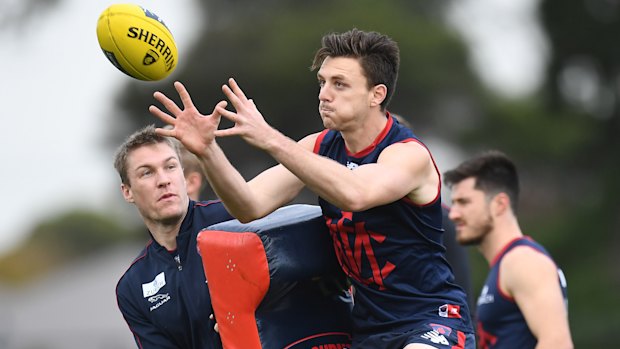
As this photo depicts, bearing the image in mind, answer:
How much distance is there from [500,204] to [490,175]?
9.5 inches

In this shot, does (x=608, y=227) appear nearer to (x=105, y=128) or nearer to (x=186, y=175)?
(x=105, y=128)

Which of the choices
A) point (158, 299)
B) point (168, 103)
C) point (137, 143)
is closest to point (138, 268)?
point (158, 299)

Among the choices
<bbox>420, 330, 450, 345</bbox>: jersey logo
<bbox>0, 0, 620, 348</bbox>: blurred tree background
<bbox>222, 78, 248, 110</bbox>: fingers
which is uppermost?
<bbox>0, 0, 620, 348</bbox>: blurred tree background

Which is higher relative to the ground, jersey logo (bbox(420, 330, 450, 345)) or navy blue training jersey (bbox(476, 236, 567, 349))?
navy blue training jersey (bbox(476, 236, 567, 349))

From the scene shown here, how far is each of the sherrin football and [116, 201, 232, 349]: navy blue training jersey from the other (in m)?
1.18

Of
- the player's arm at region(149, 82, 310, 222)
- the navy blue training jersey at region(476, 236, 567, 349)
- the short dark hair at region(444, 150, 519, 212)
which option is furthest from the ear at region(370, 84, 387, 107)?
the short dark hair at region(444, 150, 519, 212)

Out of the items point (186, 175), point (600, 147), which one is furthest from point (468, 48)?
point (186, 175)

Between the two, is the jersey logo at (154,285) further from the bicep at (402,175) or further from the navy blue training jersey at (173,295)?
the bicep at (402,175)

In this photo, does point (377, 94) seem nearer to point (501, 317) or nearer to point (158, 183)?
point (158, 183)

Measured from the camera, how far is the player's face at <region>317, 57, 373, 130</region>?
5980mm

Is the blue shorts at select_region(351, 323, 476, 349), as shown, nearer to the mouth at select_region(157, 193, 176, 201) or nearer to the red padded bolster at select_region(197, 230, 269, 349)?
the red padded bolster at select_region(197, 230, 269, 349)

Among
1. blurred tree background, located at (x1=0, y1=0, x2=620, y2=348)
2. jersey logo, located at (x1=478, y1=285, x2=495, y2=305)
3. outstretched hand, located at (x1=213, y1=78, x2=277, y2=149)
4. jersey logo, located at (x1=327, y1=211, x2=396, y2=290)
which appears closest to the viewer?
outstretched hand, located at (x1=213, y1=78, x2=277, y2=149)

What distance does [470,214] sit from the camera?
8.30m

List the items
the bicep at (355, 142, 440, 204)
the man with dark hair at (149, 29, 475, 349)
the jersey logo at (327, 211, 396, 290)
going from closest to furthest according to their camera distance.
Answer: the bicep at (355, 142, 440, 204), the man with dark hair at (149, 29, 475, 349), the jersey logo at (327, 211, 396, 290)
